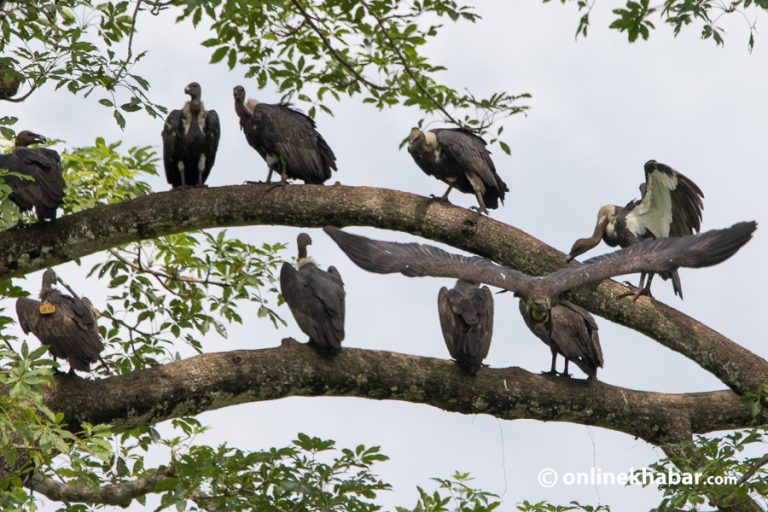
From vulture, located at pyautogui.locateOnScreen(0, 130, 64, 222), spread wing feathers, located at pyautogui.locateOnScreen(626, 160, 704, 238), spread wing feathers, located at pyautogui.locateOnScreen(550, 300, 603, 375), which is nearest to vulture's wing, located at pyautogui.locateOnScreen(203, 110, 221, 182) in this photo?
vulture, located at pyautogui.locateOnScreen(0, 130, 64, 222)

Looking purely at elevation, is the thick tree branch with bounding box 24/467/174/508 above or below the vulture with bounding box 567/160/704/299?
below

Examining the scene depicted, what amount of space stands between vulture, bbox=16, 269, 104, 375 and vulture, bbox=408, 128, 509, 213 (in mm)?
2447

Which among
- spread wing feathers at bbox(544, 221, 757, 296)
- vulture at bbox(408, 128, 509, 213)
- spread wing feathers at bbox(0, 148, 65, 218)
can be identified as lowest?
spread wing feathers at bbox(544, 221, 757, 296)

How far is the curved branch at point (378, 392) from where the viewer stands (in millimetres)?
6047

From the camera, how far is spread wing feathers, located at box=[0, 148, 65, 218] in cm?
675

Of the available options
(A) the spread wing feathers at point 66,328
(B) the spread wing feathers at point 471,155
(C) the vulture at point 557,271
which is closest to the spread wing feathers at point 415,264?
(C) the vulture at point 557,271

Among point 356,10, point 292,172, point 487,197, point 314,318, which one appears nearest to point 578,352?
point 487,197

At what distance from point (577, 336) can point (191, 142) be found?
297 centimetres

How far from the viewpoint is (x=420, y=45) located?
333 inches

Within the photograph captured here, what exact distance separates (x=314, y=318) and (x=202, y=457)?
3.73 feet

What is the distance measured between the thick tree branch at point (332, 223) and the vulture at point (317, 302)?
0.55 metres

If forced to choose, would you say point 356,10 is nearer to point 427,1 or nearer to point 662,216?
point 427,1

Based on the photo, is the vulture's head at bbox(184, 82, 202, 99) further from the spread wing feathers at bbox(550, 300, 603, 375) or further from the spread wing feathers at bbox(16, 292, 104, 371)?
the spread wing feathers at bbox(550, 300, 603, 375)

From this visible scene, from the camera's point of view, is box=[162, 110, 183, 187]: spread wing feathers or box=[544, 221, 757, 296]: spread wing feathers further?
box=[162, 110, 183, 187]: spread wing feathers
